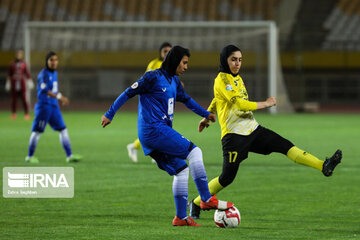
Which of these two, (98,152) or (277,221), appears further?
(98,152)

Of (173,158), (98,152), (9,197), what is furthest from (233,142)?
(98,152)

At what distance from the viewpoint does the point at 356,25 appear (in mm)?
38594

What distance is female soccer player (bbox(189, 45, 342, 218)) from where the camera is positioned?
8062mm

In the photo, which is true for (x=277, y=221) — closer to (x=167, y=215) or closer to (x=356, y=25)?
(x=167, y=215)

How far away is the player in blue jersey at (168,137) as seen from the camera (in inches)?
292

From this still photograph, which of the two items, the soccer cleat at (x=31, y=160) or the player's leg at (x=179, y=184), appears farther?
the soccer cleat at (x=31, y=160)

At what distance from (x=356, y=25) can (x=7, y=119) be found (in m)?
19.5

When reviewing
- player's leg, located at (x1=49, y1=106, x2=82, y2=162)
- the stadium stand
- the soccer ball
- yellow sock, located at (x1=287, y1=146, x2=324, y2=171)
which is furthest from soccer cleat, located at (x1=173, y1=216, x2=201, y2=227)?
the stadium stand

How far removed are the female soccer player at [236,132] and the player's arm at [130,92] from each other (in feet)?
3.31

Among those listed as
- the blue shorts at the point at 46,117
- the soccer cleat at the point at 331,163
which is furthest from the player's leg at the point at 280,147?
the blue shorts at the point at 46,117

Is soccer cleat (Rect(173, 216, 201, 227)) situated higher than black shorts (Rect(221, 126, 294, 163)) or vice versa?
black shorts (Rect(221, 126, 294, 163))

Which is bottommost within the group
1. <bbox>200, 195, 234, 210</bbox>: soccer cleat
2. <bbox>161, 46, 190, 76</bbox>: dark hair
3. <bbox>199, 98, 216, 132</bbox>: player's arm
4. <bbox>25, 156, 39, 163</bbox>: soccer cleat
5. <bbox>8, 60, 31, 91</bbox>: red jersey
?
<bbox>25, 156, 39, 163</bbox>: soccer cleat

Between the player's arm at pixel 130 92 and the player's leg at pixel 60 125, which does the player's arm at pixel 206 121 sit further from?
the player's leg at pixel 60 125

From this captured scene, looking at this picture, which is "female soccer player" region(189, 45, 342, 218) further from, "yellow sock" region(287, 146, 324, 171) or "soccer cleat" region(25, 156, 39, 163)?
"soccer cleat" region(25, 156, 39, 163)
